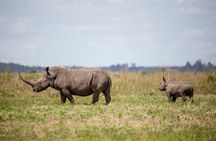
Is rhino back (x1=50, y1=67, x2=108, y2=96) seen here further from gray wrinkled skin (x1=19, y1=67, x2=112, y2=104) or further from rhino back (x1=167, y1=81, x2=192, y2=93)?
rhino back (x1=167, y1=81, x2=192, y2=93)

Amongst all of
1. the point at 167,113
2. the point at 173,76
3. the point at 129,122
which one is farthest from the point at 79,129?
the point at 173,76

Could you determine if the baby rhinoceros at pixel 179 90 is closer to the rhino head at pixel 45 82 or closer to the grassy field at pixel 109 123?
the grassy field at pixel 109 123

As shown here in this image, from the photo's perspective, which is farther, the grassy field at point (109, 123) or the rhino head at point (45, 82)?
the rhino head at point (45, 82)

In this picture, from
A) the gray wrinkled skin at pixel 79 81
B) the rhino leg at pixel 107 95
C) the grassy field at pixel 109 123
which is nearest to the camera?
the grassy field at pixel 109 123

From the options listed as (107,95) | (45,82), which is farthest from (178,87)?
(45,82)

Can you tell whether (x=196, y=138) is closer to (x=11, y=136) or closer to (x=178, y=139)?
(x=178, y=139)

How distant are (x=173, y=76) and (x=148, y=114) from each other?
14890 millimetres

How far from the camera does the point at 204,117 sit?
15.4 m

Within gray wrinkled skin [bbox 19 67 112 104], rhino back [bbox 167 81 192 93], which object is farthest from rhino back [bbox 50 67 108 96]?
rhino back [bbox 167 81 192 93]

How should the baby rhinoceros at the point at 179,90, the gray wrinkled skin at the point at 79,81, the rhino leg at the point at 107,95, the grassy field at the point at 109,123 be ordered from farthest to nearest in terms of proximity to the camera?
the baby rhinoceros at the point at 179,90
the rhino leg at the point at 107,95
the gray wrinkled skin at the point at 79,81
the grassy field at the point at 109,123

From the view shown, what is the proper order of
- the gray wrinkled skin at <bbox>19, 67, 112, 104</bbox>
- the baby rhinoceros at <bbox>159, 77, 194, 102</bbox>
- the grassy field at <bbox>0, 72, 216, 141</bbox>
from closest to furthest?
the grassy field at <bbox>0, 72, 216, 141</bbox>
the gray wrinkled skin at <bbox>19, 67, 112, 104</bbox>
the baby rhinoceros at <bbox>159, 77, 194, 102</bbox>

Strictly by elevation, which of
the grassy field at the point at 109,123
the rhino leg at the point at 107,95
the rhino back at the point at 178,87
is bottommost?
the grassy field at the point at 109,123

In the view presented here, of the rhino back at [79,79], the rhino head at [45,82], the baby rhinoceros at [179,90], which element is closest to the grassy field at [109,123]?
the rhino head at [45,82]

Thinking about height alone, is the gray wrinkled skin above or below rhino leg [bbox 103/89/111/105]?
above
